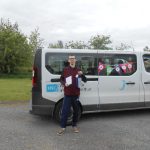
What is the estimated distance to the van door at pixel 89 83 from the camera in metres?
7.75

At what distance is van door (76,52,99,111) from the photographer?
7.75 metres

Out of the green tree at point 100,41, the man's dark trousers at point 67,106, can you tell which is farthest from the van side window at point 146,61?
the green tree at point 100,41

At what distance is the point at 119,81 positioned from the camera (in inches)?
320

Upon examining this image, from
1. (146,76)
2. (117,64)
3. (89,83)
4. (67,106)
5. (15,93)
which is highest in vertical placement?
(117,64)

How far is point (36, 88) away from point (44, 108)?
535 mm

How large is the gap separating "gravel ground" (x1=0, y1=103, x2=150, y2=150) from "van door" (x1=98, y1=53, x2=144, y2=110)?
47cm

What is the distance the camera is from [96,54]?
7910mm

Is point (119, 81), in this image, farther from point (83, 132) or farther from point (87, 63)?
point (83, 132)

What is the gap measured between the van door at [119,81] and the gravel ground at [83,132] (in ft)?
1.54

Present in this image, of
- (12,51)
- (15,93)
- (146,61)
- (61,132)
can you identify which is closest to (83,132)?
(61,132)

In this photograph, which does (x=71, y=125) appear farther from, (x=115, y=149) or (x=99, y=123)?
(x=115, y=149)

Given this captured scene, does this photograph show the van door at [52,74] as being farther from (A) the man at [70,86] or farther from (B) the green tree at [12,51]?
(B) the green tree at [12,51]

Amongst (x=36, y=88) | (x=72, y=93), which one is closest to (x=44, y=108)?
(x=36, y=88)

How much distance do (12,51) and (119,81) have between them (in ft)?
108
